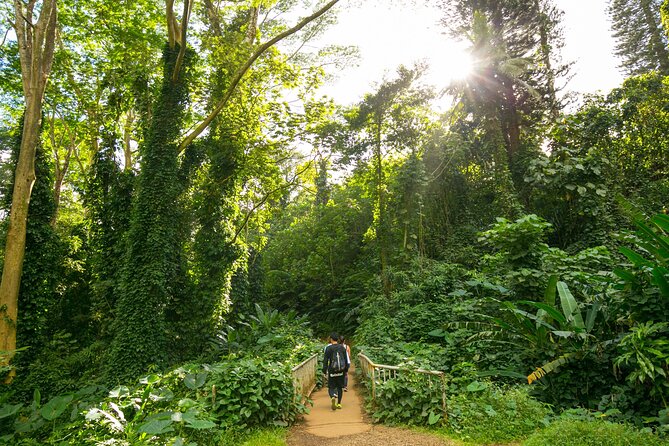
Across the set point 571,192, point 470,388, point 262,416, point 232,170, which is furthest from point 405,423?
point 232,170

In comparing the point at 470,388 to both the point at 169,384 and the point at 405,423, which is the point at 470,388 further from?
the point at 169,384

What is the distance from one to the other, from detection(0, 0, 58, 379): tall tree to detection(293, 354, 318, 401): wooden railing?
8.81 meters

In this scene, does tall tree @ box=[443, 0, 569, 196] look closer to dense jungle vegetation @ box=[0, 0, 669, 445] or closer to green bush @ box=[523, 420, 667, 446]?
dense jungle vegetation @ box=[0, 0, 669, 445]

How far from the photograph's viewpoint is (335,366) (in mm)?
6801

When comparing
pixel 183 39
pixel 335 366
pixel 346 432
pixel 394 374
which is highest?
pixel 183 39

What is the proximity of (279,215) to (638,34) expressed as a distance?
2383cm

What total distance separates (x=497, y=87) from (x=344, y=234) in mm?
10566

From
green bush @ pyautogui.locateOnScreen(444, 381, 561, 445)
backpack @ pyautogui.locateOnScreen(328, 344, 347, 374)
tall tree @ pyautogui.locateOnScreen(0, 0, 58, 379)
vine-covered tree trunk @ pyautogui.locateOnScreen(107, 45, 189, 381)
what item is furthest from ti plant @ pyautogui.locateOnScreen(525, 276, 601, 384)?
tall tree @ pyautogui.locateOnScreen(0, 0, 58, 379)

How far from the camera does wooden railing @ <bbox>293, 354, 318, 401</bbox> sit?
22.2 feet

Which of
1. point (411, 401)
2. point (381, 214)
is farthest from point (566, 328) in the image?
point (381, 214)

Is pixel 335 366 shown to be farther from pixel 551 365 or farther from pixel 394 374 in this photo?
pixel 551 365

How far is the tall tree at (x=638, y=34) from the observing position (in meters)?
21.1

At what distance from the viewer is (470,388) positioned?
19.6 feet

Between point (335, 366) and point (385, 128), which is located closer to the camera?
point (335, 366)
